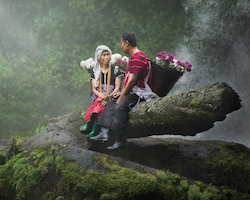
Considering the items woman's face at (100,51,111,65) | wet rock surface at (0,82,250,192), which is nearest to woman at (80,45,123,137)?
woman's face at (100,51,111,65)

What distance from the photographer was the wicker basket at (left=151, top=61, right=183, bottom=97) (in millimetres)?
3877

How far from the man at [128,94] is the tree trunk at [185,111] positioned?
148 mm

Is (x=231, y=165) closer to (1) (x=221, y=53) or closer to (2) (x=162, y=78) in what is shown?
(2) (x=162, y=78)

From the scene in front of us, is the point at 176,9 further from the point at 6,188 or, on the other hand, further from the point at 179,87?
the point at 6,188

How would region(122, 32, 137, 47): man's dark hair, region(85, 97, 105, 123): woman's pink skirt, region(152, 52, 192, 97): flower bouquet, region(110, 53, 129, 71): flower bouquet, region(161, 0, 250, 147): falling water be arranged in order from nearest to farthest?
region(152, 52, 192, 97): flower bouquet → region(122, 32, 137, 47): man's dark hair → region(85, 97, 105, 123): woman's pink skirt → region(110, 53, 129, 71): flower bouquet → region(161, 0, 250, 147): falling water

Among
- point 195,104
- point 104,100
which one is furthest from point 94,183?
point 195,104

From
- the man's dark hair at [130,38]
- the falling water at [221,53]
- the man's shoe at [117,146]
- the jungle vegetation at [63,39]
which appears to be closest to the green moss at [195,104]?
the man's shoe at [117,146]

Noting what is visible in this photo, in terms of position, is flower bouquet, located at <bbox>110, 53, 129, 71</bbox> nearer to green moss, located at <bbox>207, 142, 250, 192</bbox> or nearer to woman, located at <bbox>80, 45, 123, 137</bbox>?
woman, located at <bbox>80, 45, 123, 137</bbox>

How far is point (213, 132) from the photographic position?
9.75 metres

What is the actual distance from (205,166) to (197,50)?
8203 mm

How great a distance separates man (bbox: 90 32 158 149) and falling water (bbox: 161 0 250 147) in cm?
626

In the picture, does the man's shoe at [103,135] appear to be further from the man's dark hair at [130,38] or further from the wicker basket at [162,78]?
the man's dark hair at [130,38]

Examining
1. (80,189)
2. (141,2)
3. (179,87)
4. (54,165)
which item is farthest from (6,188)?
(141,2)

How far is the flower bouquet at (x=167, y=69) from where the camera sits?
3.88m
